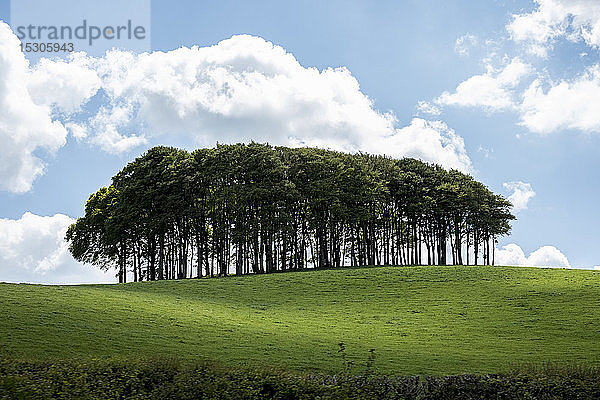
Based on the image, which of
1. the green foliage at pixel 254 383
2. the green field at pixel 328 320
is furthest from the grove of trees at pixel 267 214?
the green foliage at pixel 254 383

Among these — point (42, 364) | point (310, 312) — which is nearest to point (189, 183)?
point (310, 312)

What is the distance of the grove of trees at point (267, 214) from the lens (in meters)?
65.6

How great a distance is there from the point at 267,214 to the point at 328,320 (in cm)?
2907

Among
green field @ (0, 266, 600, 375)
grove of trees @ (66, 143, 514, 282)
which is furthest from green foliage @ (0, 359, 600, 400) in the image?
grove of trees @ (66, 143, 514, 282)

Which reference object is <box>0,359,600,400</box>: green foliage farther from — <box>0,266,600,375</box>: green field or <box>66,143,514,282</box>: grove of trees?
Result: <box>66,143,514,282</box>: grove of trees

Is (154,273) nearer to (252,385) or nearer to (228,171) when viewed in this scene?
(228,171)

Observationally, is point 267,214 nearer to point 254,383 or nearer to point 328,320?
point 328,320

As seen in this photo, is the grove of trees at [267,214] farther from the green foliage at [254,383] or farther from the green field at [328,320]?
the green foliage at [254,383]

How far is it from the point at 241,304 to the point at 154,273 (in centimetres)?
2845

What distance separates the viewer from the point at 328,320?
1463 inches

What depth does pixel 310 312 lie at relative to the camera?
4019 cm

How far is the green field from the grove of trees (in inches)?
479

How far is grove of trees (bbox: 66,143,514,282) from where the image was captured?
2581 inches

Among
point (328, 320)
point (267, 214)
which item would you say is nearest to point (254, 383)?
point (328, 320)
